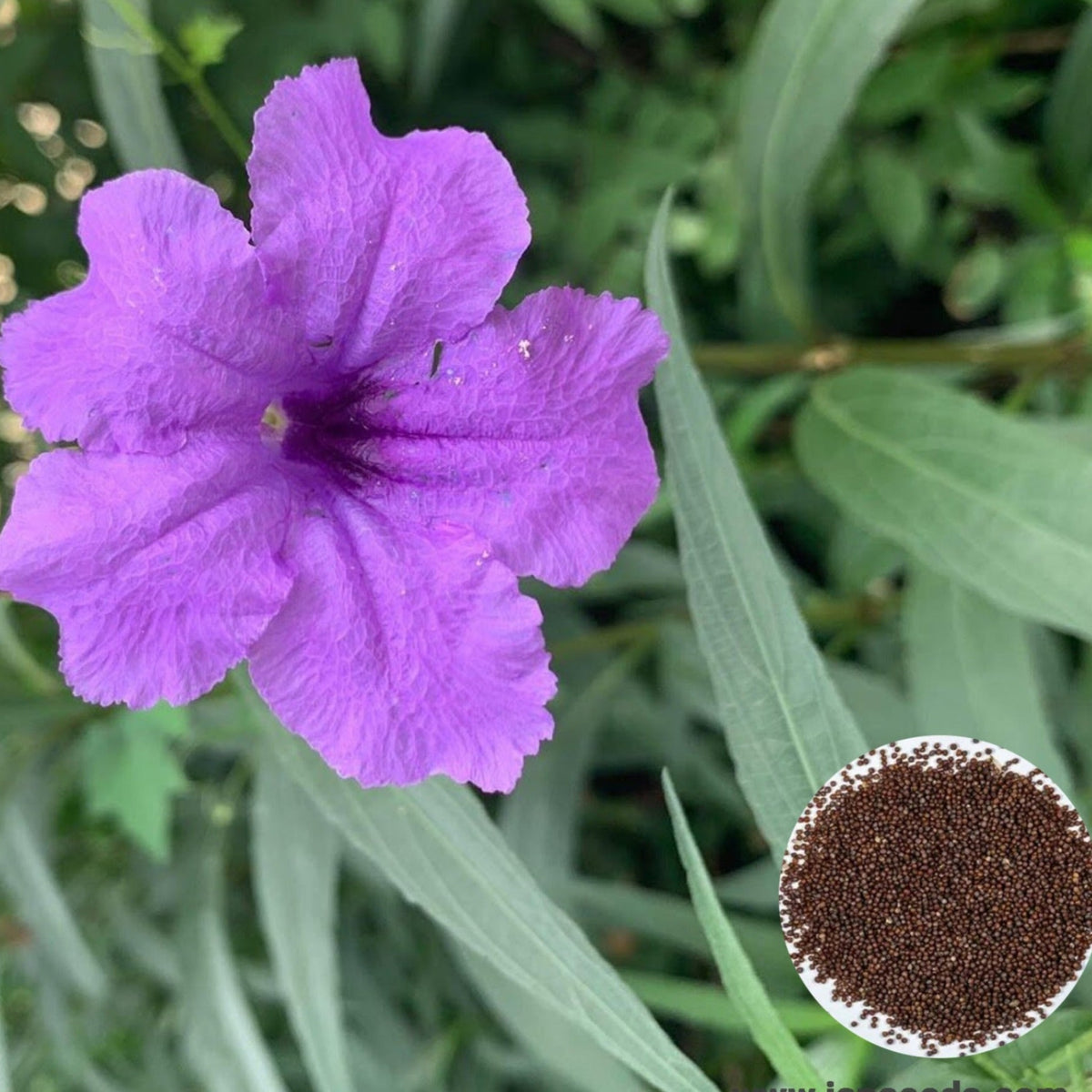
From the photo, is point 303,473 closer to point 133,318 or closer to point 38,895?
point 133,318

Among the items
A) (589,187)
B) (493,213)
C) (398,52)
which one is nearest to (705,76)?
(589,187)

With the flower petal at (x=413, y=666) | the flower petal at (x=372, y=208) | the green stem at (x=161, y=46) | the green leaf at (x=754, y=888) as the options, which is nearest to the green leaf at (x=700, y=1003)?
the green leaf at (x=754, y=888)

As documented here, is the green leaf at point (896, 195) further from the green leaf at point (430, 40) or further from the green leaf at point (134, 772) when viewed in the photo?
the green leaf at point (134, 772)

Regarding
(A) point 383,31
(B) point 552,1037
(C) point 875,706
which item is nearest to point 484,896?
(B) point 552,1037

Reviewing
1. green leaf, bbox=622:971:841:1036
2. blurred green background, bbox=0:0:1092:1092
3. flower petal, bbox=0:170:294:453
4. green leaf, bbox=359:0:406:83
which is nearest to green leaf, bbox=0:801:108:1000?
blurred green background, bbox=0:0:1092:1092

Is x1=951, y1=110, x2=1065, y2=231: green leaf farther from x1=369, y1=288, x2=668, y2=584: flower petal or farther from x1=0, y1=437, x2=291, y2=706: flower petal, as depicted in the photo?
x1=0, y1=437, x2=291, y2=706: flower petal

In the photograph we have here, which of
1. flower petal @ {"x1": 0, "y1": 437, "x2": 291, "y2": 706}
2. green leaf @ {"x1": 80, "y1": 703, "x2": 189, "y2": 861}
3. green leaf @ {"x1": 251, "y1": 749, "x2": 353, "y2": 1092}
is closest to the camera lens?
flower petal @ {"x1": 0, "y1": 437, "x2": 291, "y2": 706}

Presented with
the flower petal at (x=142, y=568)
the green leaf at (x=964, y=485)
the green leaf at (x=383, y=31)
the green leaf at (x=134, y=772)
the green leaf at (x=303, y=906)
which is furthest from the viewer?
the green leaf at (x=383, y=31)

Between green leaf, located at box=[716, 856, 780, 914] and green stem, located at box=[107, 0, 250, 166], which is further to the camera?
green leaf, located at box=[716, 856, 780, 914]
